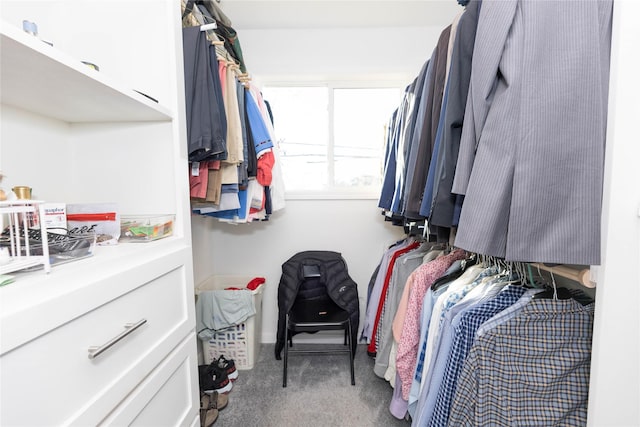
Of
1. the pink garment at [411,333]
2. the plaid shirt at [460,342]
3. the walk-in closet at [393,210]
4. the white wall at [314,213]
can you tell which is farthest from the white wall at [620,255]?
the white wall at [314,213]

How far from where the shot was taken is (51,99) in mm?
660

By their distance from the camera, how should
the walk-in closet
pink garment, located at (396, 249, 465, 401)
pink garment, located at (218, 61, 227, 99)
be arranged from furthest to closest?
1. pink garment, located at (218, 61, 227, 99)
2. pink garment, located at (396, 249, 465, 401)
3. the walk-in closet

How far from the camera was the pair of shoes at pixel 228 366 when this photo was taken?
63.4 inches

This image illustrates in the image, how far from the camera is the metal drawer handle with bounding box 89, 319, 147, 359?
498 mm

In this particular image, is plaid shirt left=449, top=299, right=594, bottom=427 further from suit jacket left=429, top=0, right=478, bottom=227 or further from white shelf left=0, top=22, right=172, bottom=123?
white shelf left=0, top=22, right=172, bottom=123

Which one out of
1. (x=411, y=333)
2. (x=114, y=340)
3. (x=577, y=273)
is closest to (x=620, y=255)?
(x=577, y=273)

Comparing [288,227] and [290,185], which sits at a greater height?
[290,185]

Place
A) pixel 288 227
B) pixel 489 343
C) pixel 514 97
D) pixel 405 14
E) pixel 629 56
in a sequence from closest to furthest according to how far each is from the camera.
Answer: pixel 629 56
pixel 514 97
pixel 489 343
pixel 405 14
pixel 288 227

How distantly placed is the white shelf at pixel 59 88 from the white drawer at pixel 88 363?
42cm

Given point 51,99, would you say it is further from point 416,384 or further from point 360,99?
point 360,99

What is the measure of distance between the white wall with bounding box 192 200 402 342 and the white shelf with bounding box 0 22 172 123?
1.36 m

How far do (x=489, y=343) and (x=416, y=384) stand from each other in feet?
1.40

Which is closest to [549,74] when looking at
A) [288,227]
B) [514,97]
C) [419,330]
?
[514,97]

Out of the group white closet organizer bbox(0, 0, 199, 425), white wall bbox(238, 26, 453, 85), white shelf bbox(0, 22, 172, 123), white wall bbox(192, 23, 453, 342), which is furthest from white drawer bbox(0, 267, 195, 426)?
white wall bbox(238, 26, 453, 85)
